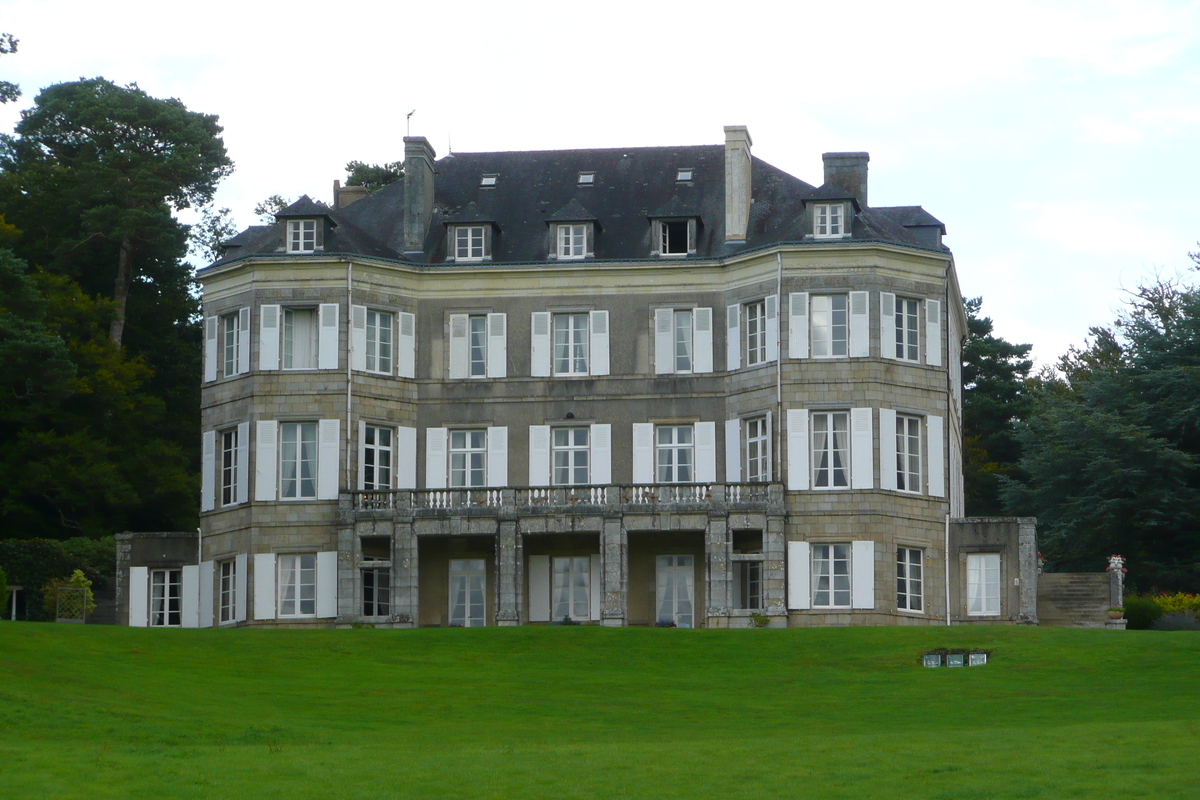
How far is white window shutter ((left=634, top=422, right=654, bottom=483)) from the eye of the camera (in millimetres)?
52969

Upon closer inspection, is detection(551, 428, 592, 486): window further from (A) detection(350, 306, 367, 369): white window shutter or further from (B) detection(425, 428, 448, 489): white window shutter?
(A) detection(350, 306, 367, 369): white window shutter

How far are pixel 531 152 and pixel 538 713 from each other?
93.1ft

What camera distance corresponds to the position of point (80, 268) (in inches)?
2781

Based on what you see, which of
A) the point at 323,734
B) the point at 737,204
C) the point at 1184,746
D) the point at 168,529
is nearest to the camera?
the point at 1184,746

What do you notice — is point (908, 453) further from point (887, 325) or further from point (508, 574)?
point (508, 574)

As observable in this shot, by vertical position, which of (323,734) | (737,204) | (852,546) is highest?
(737,204)

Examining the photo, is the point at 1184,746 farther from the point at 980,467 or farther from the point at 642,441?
the point at 980,467

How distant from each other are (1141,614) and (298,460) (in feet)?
69.2

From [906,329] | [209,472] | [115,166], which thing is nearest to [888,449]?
[906,329]

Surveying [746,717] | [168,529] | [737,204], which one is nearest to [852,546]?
[737,204]

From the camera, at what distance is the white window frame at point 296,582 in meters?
51.6

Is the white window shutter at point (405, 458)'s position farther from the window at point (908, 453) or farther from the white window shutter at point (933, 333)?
the white window shutter at point (933, 333)

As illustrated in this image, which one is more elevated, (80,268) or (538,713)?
(80,268)

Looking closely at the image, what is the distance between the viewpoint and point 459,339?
54.3 m
